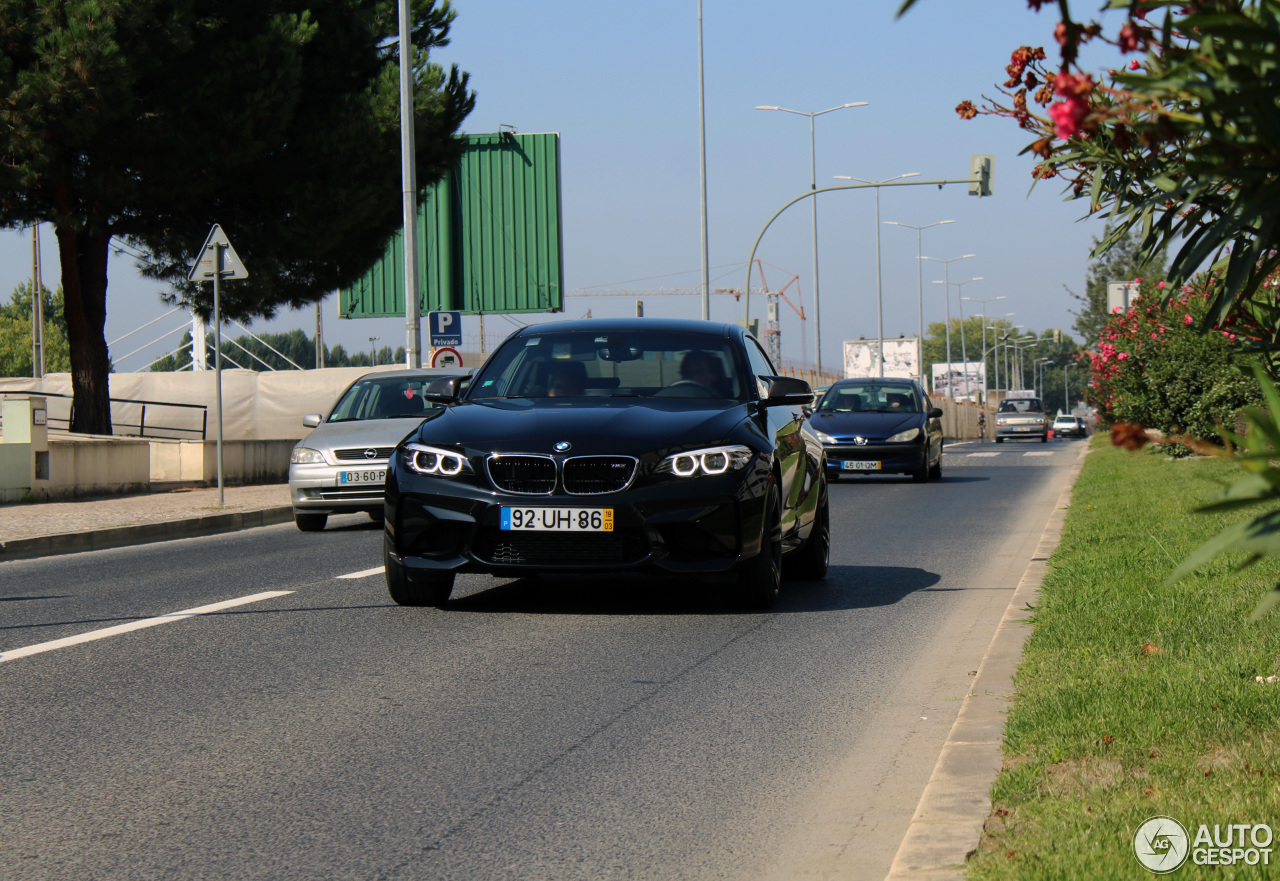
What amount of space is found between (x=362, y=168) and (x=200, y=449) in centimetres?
684

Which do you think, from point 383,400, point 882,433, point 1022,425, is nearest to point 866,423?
point 882,433

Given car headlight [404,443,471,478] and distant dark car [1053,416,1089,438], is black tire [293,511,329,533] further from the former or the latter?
distant dark car [1053,416,1089,438]

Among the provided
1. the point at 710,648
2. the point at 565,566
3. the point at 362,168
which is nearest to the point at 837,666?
the point at 710,648

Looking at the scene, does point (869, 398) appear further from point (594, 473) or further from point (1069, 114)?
point (1069, 114)

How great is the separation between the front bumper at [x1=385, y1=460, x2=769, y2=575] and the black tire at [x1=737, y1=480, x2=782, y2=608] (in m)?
0.18

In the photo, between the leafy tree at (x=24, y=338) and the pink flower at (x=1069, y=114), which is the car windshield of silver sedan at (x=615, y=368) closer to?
the pink flower at (x=1069, y=114)

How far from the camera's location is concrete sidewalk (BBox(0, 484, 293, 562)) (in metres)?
13.8

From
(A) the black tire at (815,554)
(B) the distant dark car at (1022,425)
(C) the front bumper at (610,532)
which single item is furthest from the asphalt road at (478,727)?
(B) the distant dark car at (1022,425)

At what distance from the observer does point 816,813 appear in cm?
442

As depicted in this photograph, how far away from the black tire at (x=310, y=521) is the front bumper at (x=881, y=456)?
1026 cm

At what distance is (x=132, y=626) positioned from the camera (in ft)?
26.6

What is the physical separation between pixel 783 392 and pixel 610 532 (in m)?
1.84

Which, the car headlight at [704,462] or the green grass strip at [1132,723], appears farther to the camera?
the car headlight at [704,462]

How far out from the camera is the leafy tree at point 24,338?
104000 mm
